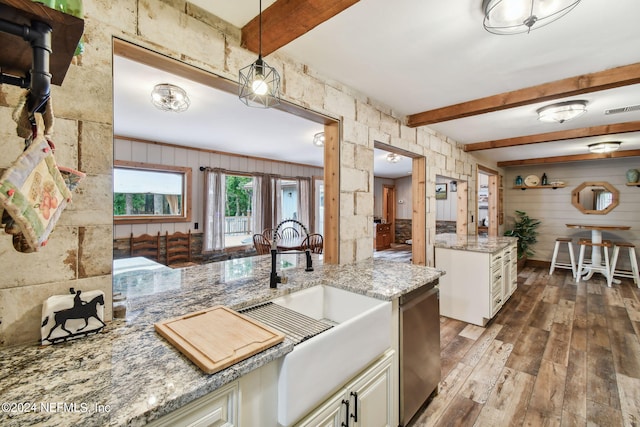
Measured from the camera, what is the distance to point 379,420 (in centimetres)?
147

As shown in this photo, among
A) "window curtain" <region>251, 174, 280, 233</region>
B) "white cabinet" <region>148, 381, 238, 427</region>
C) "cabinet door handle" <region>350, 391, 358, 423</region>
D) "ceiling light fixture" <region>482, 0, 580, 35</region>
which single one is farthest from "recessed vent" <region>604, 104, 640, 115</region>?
"window curtain" <region>251, 174, 280, 233</region>

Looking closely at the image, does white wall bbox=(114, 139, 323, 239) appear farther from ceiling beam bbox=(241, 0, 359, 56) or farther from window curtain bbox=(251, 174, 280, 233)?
ceiling beam bbox=(241, 0, 359, 56)

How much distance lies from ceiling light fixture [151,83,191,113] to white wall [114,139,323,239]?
2.15 metres

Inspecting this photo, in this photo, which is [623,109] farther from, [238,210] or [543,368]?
[238,210]

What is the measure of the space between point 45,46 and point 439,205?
8.86m

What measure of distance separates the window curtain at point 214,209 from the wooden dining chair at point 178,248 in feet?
0.96

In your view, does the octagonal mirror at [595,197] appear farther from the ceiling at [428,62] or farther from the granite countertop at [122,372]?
the granite countertop at [122,372]

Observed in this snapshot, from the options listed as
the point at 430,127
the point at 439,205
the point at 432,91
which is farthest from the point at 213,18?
the point at 439,205

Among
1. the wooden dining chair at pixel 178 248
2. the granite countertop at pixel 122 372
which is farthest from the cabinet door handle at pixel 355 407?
the wooden dining chair at pixel 178 248

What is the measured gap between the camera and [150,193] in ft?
14.8

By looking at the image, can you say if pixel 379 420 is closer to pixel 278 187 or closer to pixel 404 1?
pixel 404 1

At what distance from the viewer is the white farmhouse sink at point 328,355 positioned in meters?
0.96

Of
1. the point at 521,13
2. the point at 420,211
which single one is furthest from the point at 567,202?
the point at 521,13

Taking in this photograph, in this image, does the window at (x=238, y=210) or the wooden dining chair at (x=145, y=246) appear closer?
the wooden dining chair at (x=145, y=246)
